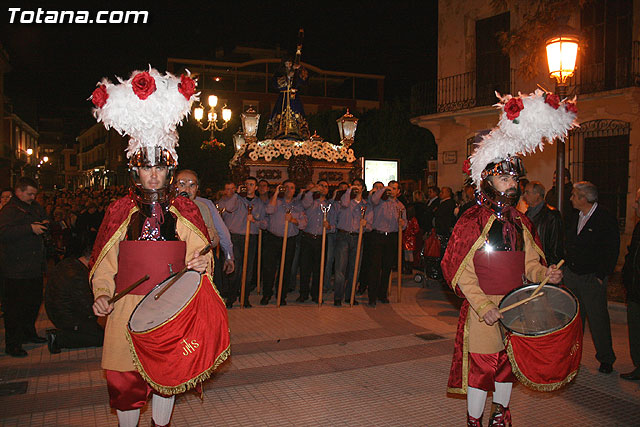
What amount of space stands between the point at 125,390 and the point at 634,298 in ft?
17.2

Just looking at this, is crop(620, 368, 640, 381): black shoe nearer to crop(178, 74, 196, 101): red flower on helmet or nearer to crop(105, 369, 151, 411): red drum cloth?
crop(105, 369, 151, 411): red drum cloth

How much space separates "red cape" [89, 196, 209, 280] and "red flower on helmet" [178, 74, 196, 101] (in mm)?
769

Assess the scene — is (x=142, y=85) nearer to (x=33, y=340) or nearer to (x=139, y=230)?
(x=139, y=230)

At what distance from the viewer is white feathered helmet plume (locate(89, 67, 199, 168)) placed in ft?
11.9

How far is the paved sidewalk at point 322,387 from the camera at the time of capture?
4.76 metres

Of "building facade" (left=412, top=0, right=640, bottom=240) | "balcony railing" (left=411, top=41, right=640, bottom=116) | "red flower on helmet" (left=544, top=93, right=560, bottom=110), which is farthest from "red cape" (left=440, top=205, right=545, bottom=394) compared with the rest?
"balcony railing" (left=411, top=41, right=640, bottom=116)

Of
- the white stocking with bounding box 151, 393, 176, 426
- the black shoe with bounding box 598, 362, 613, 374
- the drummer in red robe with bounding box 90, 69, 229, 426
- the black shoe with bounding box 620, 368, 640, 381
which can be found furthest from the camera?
the black shoe with bounding box 598, 362, 613, 374

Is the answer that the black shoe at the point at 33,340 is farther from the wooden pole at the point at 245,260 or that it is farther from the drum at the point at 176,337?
the drum at the point at 176,337

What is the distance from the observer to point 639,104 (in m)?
13.0

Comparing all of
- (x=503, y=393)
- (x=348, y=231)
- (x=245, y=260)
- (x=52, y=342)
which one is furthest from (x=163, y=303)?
(x=348, y=231)

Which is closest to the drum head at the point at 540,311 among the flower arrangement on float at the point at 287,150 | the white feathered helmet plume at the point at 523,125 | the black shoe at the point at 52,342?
the white feathered helmet plume at the point at 523,125

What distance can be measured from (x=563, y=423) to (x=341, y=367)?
2.41m

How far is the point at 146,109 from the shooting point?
3637mm

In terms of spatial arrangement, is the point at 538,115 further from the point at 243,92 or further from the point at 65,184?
the point at 65,184
